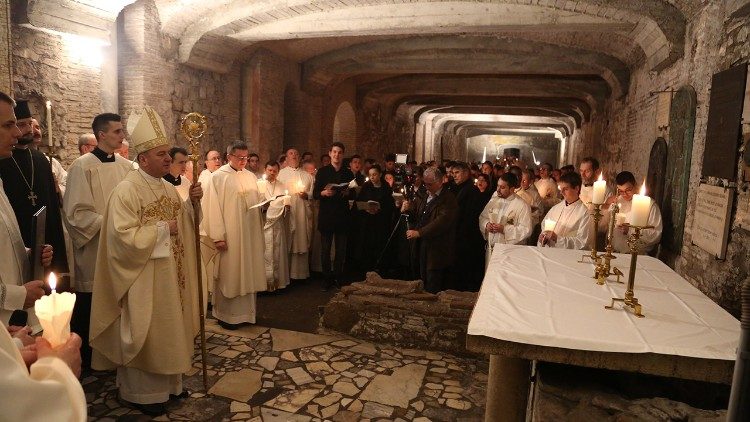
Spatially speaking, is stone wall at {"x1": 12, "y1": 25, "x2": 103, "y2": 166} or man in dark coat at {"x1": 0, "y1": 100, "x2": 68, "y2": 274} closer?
man in dark coat at {"x1": 0, "y1": 100, "x2": 68, "y2": 274}

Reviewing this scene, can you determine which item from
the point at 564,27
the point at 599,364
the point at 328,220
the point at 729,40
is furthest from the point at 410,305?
the point at 564,27

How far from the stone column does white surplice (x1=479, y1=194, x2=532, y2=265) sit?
3.05 metres

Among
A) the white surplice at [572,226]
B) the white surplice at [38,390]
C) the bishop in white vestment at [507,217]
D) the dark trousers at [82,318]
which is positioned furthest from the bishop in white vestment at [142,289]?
the white surplice at [572,226]

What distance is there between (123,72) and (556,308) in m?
7.36

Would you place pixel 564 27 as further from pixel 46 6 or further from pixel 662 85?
pixel 46 6

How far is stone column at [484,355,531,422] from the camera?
299cm

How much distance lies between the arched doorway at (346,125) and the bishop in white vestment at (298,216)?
7.03 metres

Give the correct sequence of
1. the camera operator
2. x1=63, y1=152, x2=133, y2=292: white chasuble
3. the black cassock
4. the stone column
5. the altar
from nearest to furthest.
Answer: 1. the altar
2. the stone column
3. the black cassock
4. x1=63, y1=152, x2=133, y2=292: white chasuble
5. the camera operator

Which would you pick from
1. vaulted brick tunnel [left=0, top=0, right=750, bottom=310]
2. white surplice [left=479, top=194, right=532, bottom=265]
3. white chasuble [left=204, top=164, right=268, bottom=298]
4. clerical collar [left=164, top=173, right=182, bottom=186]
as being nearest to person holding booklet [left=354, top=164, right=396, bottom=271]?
white surplice [left=479, top=194, right=532, bottom=265]

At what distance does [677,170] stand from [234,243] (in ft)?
16.8

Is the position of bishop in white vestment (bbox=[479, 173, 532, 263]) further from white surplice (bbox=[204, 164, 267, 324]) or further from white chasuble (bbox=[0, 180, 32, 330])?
white chasuble (bbox=[0, 180, 32, 330])

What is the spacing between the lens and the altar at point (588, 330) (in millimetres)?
2299

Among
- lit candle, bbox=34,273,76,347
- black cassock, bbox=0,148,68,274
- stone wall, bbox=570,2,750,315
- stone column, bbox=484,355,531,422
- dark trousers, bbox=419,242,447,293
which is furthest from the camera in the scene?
dark trousers, bbox=419,242,447,293

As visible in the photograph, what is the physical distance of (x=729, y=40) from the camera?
4305 mm
